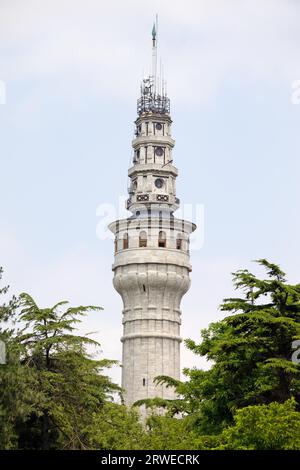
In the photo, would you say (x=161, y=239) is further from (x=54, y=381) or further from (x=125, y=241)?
(x=54, y=381)

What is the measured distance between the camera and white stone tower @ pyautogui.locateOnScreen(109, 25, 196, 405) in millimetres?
80688

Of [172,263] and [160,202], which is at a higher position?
[160,202]

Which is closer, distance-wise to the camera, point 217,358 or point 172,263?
point 217,358

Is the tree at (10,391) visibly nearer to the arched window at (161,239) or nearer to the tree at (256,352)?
the tree at (256,352)

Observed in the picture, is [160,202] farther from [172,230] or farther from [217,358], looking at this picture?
[217,358]

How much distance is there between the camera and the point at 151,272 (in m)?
81.6

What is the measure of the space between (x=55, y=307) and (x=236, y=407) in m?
9.61

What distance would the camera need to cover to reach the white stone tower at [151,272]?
265 ft

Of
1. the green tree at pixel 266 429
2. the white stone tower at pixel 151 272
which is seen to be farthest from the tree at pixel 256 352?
the white stone tower at pixel 151 272

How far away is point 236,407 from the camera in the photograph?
123 ft
